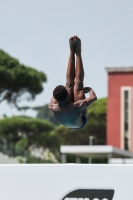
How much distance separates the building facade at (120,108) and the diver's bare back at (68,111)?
27350 millimetres

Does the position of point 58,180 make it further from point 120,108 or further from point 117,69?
point 120,108

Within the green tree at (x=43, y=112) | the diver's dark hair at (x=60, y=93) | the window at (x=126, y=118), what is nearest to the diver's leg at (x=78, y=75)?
the diver's dark hair at (x=60, y=93)

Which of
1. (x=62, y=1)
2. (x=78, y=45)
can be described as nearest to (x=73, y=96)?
(x=78, y=45)

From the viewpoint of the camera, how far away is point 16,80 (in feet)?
109

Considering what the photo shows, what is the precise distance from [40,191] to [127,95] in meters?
30.4

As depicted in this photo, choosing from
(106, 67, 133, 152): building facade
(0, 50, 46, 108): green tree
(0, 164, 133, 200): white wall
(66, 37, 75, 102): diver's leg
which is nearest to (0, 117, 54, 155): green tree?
(0, 50, 46, 108): green tree

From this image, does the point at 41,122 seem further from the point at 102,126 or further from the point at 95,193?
the point at 95,193

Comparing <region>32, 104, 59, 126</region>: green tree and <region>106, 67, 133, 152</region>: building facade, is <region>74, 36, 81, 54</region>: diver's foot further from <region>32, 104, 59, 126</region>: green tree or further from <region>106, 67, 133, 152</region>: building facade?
<region>32, 104, 59, 126</region>: green tree

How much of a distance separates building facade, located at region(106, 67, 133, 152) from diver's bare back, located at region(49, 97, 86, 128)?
27.4 m

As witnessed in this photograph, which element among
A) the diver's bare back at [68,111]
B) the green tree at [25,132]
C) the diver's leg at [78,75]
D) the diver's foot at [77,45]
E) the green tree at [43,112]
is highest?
the green tree at [43,112]

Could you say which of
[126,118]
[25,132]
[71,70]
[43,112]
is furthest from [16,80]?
[71,70]

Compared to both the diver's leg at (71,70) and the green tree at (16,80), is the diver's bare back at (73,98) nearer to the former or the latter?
the diver's leg at (71,70)

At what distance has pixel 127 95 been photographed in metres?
33.5

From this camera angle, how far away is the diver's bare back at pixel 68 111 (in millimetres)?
4008
